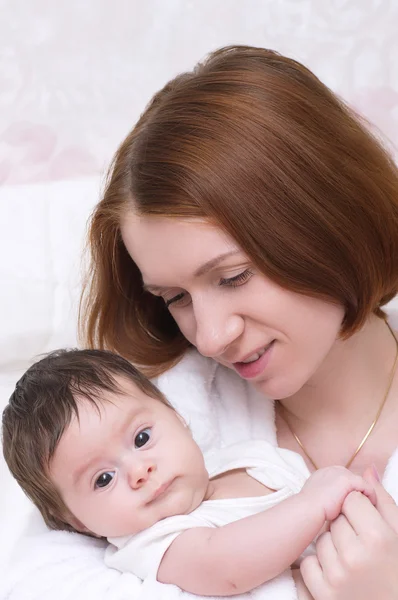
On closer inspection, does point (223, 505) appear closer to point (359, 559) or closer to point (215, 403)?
point (359, 559)

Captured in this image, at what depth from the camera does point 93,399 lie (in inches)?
60.9

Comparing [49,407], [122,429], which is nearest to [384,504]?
[122,429]

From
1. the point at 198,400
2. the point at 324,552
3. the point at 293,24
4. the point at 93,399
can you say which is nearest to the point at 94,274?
the point at 198,400

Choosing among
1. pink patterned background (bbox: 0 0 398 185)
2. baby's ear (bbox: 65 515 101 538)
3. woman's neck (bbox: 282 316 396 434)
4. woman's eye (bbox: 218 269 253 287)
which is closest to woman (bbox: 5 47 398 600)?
woman's eye (bbox: 218 269 253 287)

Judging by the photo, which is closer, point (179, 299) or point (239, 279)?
point (239, 279)

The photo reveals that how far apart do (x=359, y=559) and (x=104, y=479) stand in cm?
44

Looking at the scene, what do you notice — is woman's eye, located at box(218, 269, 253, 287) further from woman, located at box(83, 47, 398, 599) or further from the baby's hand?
the baby's hand

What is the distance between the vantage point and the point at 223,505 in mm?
1592

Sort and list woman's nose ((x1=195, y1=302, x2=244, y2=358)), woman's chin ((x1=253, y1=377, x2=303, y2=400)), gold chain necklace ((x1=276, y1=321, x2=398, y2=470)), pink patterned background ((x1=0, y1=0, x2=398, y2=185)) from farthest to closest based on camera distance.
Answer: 1. pink patterned background ((x1=0, y1=0, x2=398, y2=185))
2. gold chain necklace ((x1=276, y1=321, x2=398, y2=470))
3. woman's chin ((x1=253, y1=377, x2=303, y2=400))
4. woman's nose ((x1=195, y1=302, x2=244, y2=358))

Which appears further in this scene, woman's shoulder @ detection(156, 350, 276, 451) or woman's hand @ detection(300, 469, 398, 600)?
woman's shoulder @ detection(156, 350, 276, 451)

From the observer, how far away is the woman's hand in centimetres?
141

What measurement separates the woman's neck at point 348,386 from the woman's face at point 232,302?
0.79ft

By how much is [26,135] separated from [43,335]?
0.79 metres

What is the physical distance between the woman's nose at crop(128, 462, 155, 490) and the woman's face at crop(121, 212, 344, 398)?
24 centimetres
